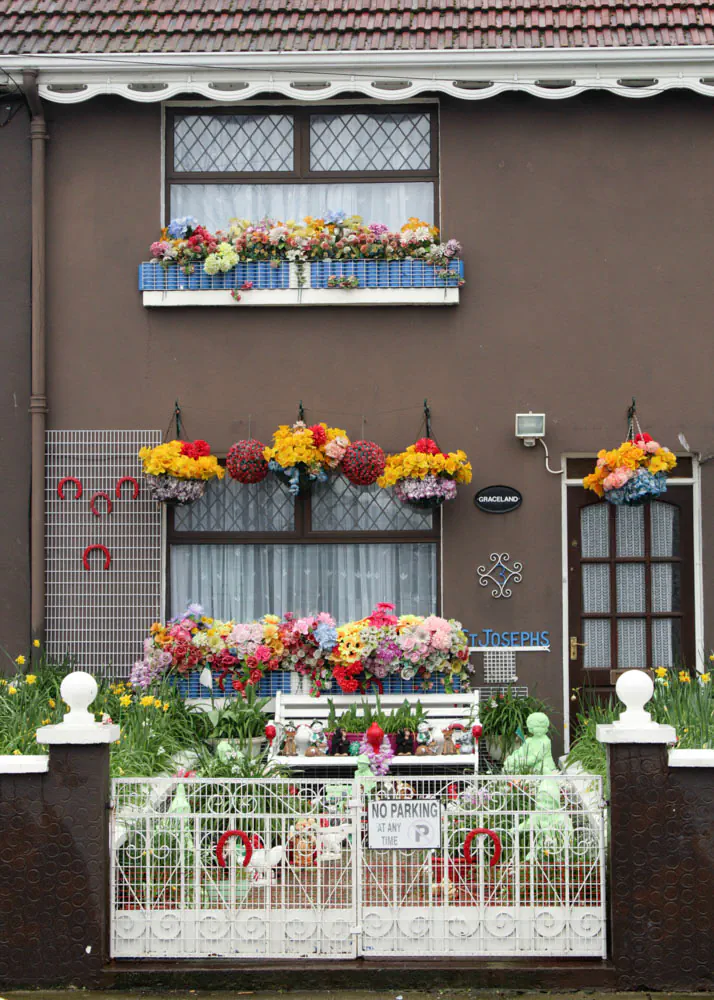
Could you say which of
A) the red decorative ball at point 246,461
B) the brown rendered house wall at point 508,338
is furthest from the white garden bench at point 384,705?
the red decorative ball at point 246,461

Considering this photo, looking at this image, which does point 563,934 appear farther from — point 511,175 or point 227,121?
point 227,121

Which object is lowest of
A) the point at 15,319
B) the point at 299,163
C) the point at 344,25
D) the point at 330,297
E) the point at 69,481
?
the point at 69,481

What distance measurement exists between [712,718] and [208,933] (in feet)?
11.6

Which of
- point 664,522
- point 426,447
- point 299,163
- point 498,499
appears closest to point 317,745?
point 426,447

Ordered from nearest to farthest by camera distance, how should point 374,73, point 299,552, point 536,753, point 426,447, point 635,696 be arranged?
point 635,696
point 536,753
point 426,447
point 374,73
point 299,552

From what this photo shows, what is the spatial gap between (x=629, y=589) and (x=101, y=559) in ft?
14.4

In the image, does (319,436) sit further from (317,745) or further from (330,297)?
(317,745)

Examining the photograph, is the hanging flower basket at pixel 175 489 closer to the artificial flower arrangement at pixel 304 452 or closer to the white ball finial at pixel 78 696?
the artificial flower arrangement at pixel 304 452

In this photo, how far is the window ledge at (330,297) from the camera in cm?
904

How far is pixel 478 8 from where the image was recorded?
30.2ft

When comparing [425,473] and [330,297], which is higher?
[330,297]

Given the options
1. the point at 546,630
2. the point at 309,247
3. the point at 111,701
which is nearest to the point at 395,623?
the point at 546,630

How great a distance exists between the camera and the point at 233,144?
9.43 metres

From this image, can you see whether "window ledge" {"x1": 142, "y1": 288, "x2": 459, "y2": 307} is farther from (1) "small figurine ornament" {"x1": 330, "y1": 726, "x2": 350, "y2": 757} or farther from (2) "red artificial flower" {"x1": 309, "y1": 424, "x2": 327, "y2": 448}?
(1) "small figurine ornament" {"x1": 330, "y1": 726, "x2": 350, "y2": 757}
